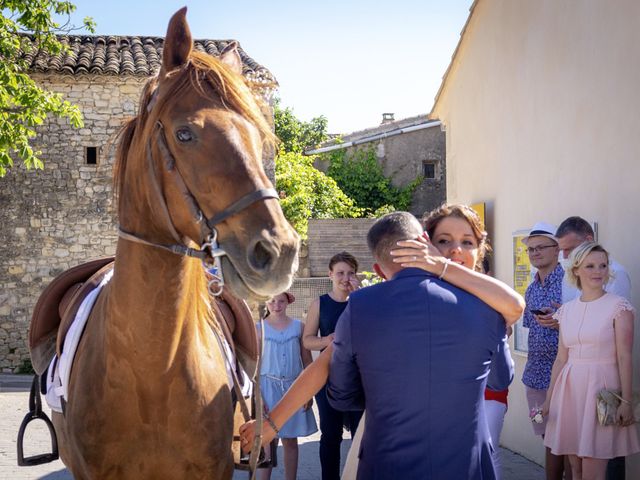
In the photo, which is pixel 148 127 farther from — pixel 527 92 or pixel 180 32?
pixel 527 92

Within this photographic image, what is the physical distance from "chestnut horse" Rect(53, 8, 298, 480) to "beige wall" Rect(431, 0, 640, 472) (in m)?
3.35

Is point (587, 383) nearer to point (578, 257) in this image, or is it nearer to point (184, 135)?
point (578, 257)

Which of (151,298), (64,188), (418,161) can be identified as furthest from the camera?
(418,161)

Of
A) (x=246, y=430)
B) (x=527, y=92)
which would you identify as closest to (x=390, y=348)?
(x=246, y=430)

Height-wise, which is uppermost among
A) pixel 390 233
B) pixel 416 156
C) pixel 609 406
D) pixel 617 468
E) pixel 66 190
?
pixel 416 156

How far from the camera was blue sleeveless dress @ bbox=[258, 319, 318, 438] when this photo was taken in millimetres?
6141

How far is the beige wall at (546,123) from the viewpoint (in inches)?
226

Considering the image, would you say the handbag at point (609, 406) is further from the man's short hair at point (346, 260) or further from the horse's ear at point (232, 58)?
the horse's ear at point (232, 58)

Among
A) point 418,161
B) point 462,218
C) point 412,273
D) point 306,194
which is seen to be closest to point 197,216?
point 412,273

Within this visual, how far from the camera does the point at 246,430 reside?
3422mm

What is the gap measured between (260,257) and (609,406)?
10.5 ft

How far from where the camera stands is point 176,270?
303 centimetres

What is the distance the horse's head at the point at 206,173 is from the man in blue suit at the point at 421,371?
46cm

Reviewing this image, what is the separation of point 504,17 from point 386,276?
6.15 m
